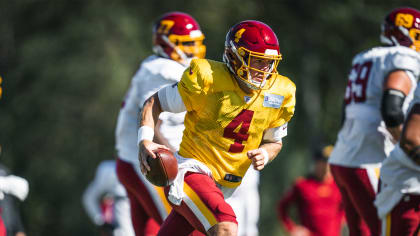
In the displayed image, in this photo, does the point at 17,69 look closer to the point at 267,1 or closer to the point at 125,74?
the point at 125,74

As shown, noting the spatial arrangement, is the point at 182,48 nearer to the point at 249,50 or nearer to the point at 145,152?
the point at 249,50

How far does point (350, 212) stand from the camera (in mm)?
6512

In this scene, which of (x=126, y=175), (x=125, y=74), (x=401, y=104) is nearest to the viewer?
(x=401, y=104)

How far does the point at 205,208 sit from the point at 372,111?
2011 mm

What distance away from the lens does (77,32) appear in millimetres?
16406

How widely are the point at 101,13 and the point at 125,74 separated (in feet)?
5.84

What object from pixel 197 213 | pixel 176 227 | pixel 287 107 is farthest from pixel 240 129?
pixel 176 227

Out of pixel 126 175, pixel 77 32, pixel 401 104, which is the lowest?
pixel 77 32

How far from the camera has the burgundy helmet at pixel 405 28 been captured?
636cm

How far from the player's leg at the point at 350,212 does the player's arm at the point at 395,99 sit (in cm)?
61

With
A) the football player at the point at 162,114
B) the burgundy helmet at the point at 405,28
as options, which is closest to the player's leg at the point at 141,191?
the football player at the point at 162,114

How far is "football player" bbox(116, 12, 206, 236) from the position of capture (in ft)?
20.9

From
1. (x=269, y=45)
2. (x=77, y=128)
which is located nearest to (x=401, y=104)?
(x=269, y=45)

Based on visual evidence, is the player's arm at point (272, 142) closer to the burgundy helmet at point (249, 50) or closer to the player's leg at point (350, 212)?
the burgundy helmet at point (249, 50)
